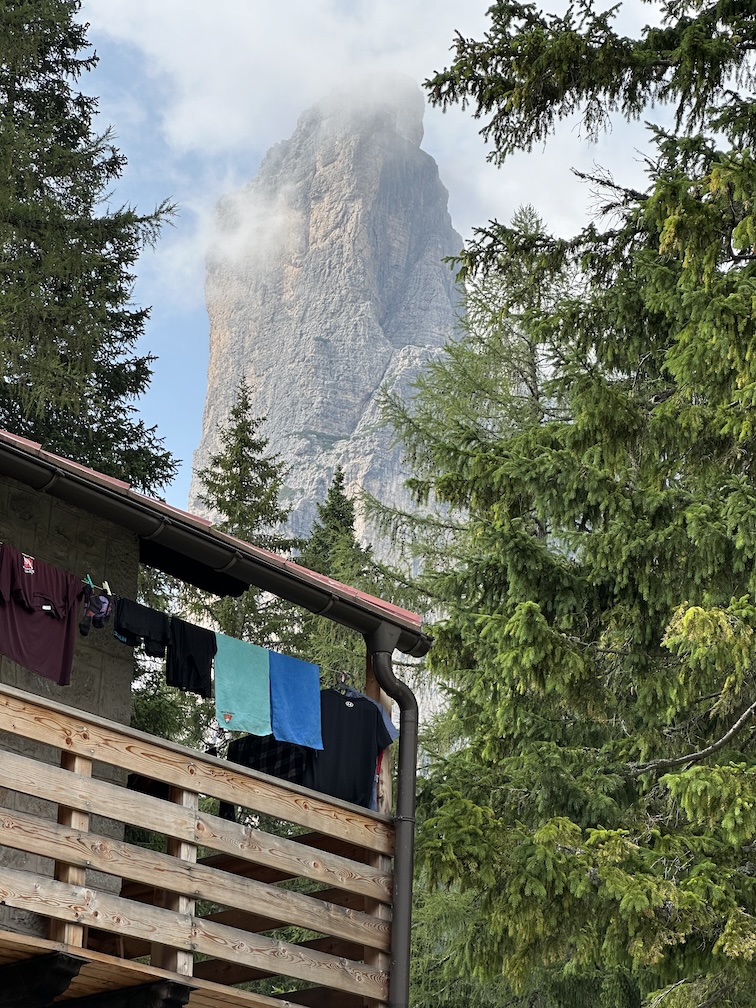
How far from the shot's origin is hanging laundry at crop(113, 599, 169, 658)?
9320 millimetres

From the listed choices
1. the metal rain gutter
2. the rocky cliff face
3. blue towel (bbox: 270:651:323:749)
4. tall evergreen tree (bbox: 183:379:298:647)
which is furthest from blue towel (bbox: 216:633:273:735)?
the rocky cliff face

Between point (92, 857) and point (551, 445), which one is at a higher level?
point (551, 445)

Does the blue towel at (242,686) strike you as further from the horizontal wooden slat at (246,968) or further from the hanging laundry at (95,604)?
the horizontal wooden slat at (246,968)

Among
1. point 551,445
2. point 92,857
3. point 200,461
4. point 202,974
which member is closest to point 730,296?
point 551,445

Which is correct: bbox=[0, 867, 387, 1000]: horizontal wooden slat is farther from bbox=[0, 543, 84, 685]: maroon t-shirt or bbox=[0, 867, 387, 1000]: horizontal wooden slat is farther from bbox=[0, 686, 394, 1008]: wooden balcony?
bbox=[0, 543, 84, 685]: maroon t-shirt

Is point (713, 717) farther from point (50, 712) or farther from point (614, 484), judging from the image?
point (50, 712)

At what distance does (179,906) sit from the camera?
27.3 feet

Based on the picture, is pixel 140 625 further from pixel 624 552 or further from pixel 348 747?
pixel 624 552

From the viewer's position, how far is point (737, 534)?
415 inches

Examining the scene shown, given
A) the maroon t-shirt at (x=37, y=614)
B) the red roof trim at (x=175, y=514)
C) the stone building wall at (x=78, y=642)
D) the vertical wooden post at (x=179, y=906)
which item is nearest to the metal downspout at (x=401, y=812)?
the red roof trim at (x=175, y=514)

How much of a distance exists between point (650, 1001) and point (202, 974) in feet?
15.8

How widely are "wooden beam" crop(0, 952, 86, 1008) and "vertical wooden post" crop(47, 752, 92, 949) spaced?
12 cm

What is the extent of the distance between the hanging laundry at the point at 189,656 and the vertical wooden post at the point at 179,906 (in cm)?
114

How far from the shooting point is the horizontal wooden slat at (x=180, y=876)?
24.7 ft
